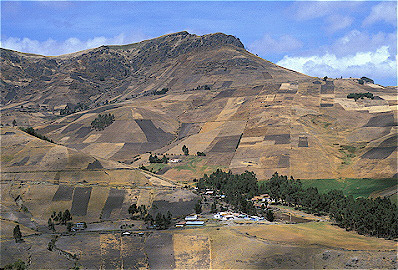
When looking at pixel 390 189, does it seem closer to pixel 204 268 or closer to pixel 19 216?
pixel 204 268

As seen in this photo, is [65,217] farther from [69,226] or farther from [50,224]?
[69,226]

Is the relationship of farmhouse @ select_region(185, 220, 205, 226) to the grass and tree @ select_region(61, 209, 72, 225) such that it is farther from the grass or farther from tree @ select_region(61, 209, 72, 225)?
tree @ select_region(61, 209, 72, 225)

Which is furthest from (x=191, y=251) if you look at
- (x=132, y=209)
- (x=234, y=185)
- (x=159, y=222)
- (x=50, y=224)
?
(x=234, y=185)

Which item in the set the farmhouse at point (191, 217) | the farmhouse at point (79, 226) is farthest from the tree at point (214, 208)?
the farmhouse at point (79, 226)

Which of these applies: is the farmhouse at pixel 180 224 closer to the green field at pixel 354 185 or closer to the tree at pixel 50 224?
the tree at pixel 50 224

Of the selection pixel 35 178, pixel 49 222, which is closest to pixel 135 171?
pixel 35 178

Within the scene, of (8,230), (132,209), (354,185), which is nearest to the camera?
(8,230)

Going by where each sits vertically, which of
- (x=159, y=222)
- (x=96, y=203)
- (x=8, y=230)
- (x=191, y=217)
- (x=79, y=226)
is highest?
(x=96, y=203)

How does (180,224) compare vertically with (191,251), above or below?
above
